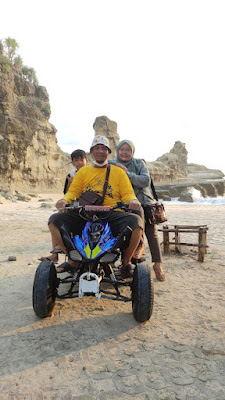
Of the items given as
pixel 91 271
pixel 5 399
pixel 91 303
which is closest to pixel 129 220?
pixel 91 271

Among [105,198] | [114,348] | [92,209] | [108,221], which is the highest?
[105,198]

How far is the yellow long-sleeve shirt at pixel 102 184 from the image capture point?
354 centimetres

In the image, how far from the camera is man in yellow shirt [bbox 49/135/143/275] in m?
3.14

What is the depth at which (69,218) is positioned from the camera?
326 cm

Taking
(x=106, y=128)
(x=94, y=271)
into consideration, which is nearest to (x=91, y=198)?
(x=94, y=271)

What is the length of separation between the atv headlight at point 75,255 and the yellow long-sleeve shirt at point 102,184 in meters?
0.75

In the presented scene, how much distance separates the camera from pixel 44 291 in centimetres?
282

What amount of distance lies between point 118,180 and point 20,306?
199 centimetres

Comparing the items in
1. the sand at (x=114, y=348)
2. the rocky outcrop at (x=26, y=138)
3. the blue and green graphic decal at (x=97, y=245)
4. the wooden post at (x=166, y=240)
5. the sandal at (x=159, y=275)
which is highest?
the rocky outcrop at (x=26, y=138)

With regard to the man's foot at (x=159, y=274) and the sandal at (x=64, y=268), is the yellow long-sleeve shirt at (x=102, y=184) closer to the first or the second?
the sandal at (x=64, y=268)

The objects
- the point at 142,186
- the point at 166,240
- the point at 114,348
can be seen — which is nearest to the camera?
the point at 114,348

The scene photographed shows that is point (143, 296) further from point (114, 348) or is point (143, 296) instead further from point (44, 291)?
point (44, 291)

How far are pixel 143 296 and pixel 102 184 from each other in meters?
1.48

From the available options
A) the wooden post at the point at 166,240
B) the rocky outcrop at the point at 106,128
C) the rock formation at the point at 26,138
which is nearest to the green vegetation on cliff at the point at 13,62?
the rock formation at the point at 26,138
